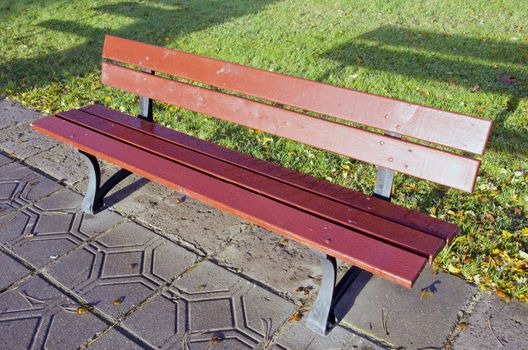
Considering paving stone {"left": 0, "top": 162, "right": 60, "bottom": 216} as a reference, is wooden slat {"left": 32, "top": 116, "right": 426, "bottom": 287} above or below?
above

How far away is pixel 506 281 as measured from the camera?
9.25 feet

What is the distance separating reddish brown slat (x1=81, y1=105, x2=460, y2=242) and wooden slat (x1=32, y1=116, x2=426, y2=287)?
24 centimetres

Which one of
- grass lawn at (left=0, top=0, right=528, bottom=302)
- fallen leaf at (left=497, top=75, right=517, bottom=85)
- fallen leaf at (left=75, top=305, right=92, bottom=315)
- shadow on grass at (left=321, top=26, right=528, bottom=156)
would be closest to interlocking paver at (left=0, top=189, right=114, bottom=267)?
fallen leaf at (left=75, top=305, right=92, bottom=315)

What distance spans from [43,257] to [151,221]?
673mm

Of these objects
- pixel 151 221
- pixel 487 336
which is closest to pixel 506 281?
pixel 487 336

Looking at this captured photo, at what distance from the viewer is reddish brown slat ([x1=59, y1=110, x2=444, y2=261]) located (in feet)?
7.50

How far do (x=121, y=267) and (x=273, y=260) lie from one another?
2.82 feet

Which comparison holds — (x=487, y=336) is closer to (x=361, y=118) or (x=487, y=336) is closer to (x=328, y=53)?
(x=361, y=118)

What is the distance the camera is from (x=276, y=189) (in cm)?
269

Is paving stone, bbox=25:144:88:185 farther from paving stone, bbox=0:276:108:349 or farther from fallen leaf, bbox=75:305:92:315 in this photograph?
fallen leaf, bbox=75:305:92:315

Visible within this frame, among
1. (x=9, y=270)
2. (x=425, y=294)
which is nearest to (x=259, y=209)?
(x=425, y=294)

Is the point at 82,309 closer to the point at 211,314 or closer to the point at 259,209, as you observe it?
the point at 211,314

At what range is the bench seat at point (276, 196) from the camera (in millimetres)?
2217

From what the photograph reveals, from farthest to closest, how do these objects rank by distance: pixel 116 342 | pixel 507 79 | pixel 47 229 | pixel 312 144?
pixel 507 79 → pixel 47 229 → pixel 312 144 → pixel 116 342
